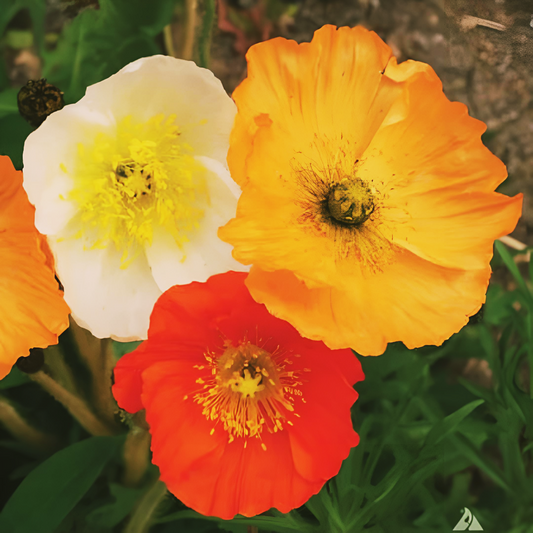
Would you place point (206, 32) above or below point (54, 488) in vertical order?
above

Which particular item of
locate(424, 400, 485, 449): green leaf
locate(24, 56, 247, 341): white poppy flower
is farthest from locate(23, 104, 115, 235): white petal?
locate(424, 400, 485, 449): green leaf

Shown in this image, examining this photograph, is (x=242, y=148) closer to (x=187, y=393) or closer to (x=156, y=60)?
(x=156, y=60)

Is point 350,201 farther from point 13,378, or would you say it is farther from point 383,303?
point 13,378

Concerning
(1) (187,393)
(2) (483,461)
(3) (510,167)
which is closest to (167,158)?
(1) (187,393)

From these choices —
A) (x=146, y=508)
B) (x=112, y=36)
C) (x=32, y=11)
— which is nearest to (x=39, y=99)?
(x=112, y=36)

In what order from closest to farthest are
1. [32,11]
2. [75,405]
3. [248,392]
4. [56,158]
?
1. [56,158]
2. [248,392]
3. [75,405]
4. [32,11]
